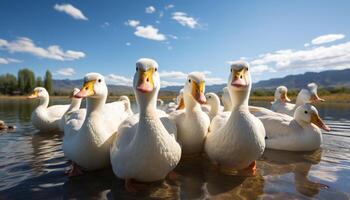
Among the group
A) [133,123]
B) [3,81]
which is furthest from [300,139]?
[3,81]

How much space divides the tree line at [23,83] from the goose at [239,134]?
108 metres

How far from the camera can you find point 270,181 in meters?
5.58

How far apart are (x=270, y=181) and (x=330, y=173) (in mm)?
1699

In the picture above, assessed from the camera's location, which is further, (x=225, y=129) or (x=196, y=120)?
(x=196, y=120)

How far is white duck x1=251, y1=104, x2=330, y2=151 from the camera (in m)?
8.03

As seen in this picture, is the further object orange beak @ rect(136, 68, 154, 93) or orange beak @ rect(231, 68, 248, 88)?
orange beak @ rect(231, 68, 248, 88)

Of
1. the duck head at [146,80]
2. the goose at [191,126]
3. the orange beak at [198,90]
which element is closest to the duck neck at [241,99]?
the orange beak at [198,90]

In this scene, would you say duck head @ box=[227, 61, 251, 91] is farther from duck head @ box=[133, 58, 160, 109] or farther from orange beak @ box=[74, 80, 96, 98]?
orange beak @ box=[74, 80, 96, 98]

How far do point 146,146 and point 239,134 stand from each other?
6.21ft

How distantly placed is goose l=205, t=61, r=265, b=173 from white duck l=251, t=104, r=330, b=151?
295 cm

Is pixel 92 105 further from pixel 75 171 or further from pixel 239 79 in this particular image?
pixel 239 79

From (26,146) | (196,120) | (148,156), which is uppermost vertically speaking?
(196,120)

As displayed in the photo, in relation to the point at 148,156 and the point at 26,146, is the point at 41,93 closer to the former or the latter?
the point at 26,146

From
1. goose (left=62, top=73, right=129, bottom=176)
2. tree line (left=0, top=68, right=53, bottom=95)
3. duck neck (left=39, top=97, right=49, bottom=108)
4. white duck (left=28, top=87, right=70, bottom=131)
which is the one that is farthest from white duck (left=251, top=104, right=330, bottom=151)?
tree line (left=0, top=68, right=53, bottom=95)
